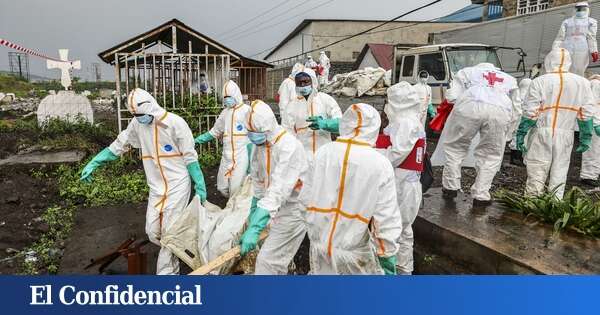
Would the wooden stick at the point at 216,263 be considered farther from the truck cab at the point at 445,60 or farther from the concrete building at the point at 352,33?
the concrete building at the point at 352,33

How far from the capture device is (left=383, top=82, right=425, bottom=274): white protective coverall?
336 cm

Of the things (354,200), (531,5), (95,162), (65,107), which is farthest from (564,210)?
(531,5)

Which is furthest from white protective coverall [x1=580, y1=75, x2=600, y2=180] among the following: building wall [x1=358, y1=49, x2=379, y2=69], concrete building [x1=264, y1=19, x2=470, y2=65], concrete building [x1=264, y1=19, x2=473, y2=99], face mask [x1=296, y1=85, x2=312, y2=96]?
concrete building [x1=264, y1=19, x2=470, y2=65]

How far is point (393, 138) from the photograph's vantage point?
3430mm

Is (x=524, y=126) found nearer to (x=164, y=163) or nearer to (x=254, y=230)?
(x=254, y=230)

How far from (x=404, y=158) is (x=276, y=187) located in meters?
1.16

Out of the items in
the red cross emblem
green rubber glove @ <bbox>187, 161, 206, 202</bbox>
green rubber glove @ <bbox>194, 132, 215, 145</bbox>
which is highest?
the red cross emblem

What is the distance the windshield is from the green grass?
18.8 ft

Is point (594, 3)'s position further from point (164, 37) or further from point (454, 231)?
point (164, 37)

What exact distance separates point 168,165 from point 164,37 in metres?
5.39

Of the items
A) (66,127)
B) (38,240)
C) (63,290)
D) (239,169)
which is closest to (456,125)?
(239,169)

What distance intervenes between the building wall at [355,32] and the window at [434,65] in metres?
18.0

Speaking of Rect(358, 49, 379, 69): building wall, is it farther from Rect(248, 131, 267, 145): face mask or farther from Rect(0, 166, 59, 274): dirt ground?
Rect(248, 131, 267, 145): face mask

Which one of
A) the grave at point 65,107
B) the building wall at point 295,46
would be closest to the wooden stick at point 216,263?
the grave at point 65,107
